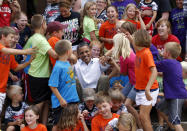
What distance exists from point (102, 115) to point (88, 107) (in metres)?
0.47

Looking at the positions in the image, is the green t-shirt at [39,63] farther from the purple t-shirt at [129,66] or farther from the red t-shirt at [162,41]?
the red t-shirt at [162,41]

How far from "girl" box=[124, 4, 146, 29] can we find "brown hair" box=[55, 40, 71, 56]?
1956 millimetres

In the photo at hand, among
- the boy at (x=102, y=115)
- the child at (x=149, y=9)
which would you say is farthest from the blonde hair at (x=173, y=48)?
the child at (x=149, y=9)

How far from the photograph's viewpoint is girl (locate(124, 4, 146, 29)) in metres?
6.86

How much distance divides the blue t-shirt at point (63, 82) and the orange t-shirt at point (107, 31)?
1.70 meters

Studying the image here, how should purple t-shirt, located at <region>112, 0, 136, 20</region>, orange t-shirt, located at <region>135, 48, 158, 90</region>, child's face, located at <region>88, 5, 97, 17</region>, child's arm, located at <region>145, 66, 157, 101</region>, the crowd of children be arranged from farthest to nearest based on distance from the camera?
purple t-shirt, located at <region>112, 0, 136, 20</region>
child's face, located at <region>88, 5, 97, 17</region>
the crowd of children
orange t-shirt, located at <region>135, 48, 158, 90</region>
child's arm, located at <region>145, 66, 157, 101</region>

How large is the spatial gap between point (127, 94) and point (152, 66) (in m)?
0.81

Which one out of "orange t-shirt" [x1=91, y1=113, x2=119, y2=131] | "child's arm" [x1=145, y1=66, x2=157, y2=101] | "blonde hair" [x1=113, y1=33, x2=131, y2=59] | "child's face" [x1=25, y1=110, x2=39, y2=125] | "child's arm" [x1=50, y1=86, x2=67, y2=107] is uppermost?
"blonde hair" [x1=113, y1=33, x2=131, y2=59]

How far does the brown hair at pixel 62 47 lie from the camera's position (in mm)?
5336

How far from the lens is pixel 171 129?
5.63 m

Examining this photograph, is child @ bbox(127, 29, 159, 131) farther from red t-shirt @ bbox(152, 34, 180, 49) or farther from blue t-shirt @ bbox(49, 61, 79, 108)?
red t-shirt @ bbox(152, 34, 180, 49)

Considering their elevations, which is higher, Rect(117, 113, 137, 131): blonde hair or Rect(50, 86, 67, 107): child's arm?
Rect(50, 86, 67, 107): child's arm

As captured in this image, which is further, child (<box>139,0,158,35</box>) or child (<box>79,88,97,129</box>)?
child (<box>139,0,158,35</box>)

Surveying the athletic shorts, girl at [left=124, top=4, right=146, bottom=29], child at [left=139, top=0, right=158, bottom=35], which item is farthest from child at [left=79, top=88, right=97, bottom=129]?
child at [left=139, top=0, right=158, bottom=35]
